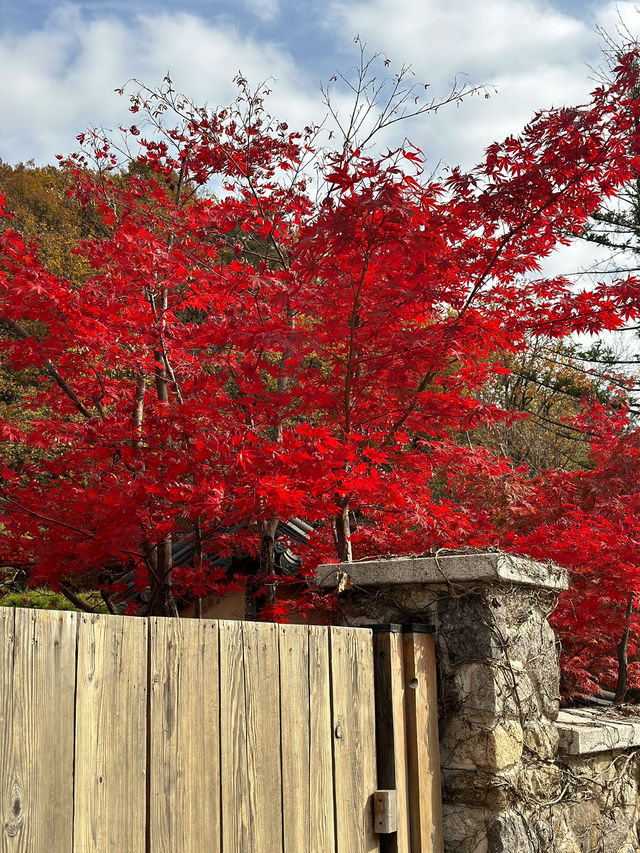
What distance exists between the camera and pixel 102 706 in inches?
86.2

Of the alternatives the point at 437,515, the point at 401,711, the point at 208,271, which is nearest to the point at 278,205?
the point at 208,271

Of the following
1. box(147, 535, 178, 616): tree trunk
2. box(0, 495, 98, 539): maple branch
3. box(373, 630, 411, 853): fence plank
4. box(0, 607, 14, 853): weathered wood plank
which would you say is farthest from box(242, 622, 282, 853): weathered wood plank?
box(147, 535, 178, 616): tree trunk

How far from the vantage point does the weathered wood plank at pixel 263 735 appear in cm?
265

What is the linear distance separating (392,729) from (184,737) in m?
1.08

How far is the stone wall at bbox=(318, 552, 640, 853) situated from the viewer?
343 centimetres

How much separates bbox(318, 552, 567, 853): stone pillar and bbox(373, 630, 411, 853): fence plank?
299 mm

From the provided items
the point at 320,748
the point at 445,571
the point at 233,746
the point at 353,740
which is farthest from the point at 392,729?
the point at 233,746

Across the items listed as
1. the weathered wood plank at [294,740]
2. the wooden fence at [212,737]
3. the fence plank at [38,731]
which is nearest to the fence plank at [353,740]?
the wooden fence at [212,737]

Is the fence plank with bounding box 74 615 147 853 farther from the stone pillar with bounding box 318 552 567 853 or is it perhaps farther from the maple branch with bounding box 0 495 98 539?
the maple branch with bounding box 0 495 98 539

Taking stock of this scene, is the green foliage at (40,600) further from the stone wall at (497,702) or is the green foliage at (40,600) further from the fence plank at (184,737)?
the fence plank at (184,737)

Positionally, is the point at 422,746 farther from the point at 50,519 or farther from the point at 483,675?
the point at 50,519

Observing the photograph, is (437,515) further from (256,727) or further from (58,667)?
(58,667)

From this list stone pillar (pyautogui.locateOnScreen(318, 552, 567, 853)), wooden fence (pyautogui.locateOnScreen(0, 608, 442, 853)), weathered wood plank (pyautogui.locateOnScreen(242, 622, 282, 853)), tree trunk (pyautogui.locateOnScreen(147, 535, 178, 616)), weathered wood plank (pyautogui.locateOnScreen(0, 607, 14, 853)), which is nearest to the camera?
weathered wood plank (pyautogui.locateOnScreen(0, 607, 14, 853))

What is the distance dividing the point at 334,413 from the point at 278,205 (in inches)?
85.0
